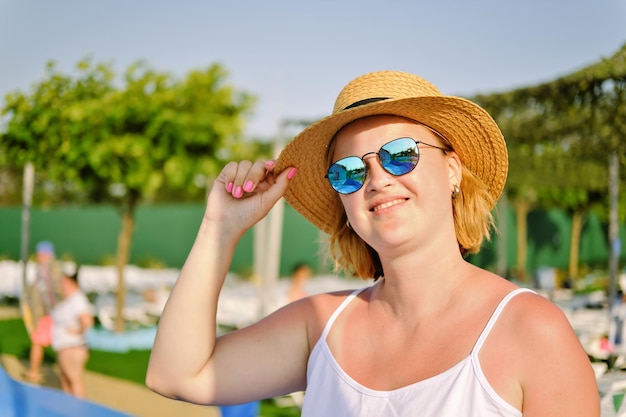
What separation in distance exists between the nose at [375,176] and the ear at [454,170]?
221 millimetres

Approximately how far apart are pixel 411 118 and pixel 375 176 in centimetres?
20

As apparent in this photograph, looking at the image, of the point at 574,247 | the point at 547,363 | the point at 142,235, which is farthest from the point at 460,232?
the point at 574,247

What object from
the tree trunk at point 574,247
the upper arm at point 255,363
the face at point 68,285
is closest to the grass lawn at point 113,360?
the face at point 68,285

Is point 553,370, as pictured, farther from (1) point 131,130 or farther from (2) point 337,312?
(1) point 131,130

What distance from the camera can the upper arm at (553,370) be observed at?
122 centimetres

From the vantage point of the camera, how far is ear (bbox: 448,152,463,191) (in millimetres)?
1693

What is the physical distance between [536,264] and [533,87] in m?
19.3

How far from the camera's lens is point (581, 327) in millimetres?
10531

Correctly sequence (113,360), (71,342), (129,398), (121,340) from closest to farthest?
(71,342)
(129,398)
(113,360)
(121,340)

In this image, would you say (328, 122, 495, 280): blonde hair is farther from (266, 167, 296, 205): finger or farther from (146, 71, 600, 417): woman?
(266, 167, 296, 205): finger

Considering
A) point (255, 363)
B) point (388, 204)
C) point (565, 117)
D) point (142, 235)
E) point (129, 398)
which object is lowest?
point (129, 398)

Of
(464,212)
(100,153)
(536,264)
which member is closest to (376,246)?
(464,212)

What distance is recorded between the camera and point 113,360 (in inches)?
345

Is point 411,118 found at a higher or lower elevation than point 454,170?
higher
